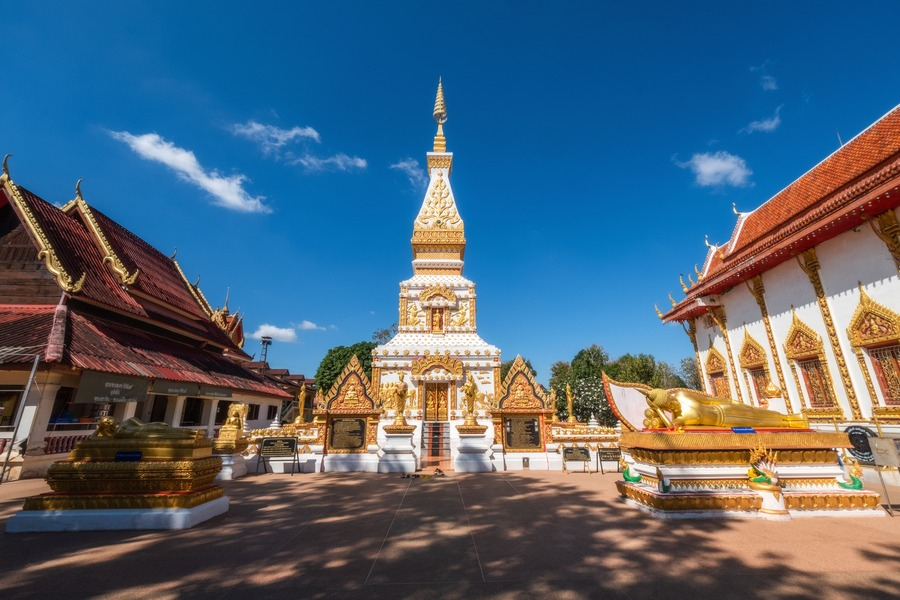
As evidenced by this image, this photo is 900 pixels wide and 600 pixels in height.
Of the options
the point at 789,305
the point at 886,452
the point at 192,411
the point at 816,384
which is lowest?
the point at 886,452

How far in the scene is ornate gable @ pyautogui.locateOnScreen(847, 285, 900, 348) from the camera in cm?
855

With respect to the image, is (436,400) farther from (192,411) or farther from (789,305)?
(789,305)

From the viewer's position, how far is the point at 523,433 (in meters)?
11.4

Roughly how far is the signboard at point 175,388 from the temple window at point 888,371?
1951 centimetres

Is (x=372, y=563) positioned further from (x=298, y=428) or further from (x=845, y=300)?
(x=845, y=300)

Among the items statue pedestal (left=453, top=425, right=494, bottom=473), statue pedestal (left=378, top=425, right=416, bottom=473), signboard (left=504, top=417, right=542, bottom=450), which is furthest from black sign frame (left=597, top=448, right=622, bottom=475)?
statue pedestal (left=378, top=425, right=416, bottom=473)

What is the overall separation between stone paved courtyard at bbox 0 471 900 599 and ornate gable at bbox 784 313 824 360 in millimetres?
6629

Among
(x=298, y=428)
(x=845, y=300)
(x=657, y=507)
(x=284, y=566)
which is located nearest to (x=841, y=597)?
(x=657, y=507)

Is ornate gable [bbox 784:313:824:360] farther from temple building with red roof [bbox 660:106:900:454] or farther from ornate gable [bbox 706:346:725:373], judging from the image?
ornate gable [bbox 706:346:725:373]

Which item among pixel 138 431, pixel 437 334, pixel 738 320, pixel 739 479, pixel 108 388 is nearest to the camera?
pixel 138 431

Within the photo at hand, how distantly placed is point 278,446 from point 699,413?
9907 millimetres

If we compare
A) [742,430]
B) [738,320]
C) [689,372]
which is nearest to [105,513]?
[742,430]

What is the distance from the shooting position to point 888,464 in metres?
5.34

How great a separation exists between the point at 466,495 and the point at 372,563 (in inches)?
145
